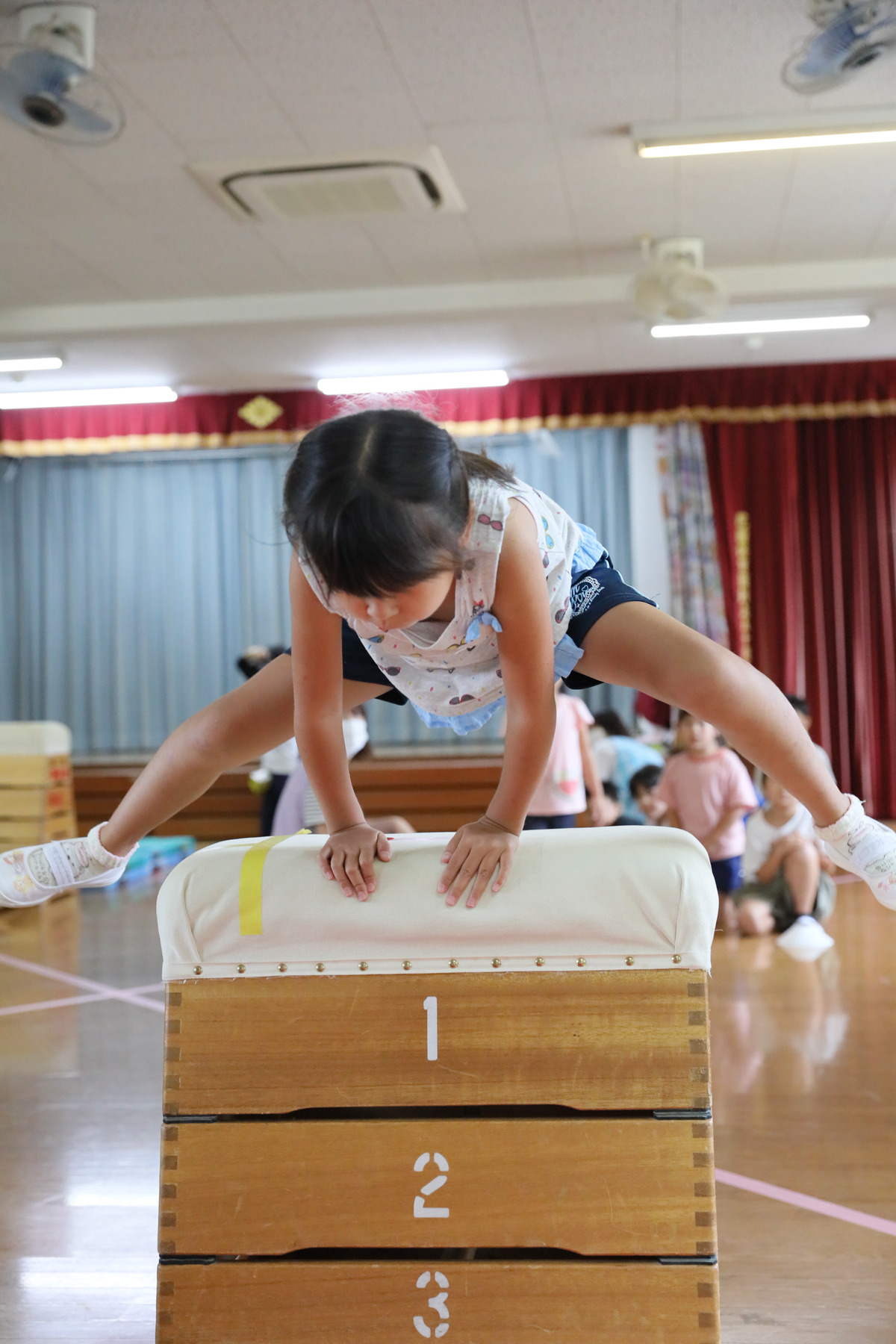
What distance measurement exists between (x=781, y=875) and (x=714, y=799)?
Answer: 1.26ft

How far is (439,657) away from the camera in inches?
59.1

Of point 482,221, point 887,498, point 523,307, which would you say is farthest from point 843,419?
point 482,221

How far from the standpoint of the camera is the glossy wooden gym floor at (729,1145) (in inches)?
58.0

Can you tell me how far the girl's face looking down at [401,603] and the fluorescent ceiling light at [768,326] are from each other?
4.89 metres

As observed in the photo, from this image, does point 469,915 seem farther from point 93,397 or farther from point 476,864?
point 93,397

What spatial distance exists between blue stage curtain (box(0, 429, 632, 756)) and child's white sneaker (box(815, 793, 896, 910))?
217 inches

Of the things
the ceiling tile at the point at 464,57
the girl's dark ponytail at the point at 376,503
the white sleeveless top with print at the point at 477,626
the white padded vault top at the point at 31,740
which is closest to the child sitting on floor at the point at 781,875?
the ceiling tile at the point at 464,57

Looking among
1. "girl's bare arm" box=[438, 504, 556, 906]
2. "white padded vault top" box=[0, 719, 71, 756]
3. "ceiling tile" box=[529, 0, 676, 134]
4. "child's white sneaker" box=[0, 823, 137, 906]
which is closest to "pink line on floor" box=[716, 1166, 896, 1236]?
"girl's bare arm" box=[438, 504, 556, 906]

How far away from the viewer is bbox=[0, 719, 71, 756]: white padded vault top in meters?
5.50

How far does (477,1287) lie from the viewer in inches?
46.8

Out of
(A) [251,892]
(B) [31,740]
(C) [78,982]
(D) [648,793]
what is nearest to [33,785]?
(B) [31,740]

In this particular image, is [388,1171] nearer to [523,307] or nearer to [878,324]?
[523,307]

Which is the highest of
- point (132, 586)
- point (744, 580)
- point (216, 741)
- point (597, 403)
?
point (597, 403)

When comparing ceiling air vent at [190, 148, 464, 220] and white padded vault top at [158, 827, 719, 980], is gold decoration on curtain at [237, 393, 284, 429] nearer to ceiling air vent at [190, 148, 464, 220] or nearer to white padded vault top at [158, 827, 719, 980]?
ceiling air vent at [190, 148, 464, 220]
